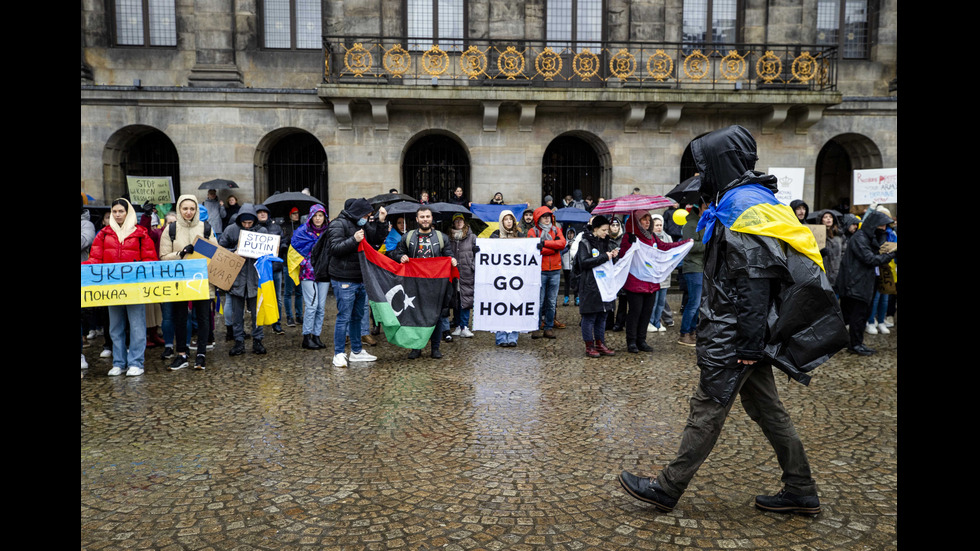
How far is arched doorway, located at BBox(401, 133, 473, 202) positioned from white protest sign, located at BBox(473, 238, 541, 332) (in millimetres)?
9625

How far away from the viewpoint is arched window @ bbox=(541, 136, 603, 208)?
19172 millimetres

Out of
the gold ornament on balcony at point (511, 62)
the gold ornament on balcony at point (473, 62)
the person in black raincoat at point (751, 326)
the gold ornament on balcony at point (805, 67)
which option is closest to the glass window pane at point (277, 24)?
the gold ornament on balcony at point (473, 62)

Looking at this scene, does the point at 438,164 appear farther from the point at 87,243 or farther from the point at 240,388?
the point at 240,388

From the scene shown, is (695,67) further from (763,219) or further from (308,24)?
(763,219)

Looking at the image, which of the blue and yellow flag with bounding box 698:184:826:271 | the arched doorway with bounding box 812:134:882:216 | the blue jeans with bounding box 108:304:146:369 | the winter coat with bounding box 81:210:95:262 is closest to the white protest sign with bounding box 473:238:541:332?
the blue jeans with bounding box 108:304:146:369

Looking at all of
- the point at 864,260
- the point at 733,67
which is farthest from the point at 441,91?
the point at 864,260

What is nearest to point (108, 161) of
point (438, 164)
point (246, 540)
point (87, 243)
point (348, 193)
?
point (348, 193)

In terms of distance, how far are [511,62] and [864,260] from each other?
11.4 meters

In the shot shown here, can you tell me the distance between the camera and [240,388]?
6996 millimetres

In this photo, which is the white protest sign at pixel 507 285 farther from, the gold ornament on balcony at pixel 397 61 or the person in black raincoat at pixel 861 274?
the gold ornament on balcony at pixel 397 61

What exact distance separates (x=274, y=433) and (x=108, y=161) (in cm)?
1536

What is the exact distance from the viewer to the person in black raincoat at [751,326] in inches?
138

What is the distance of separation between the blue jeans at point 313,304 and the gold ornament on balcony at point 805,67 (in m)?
15.1
